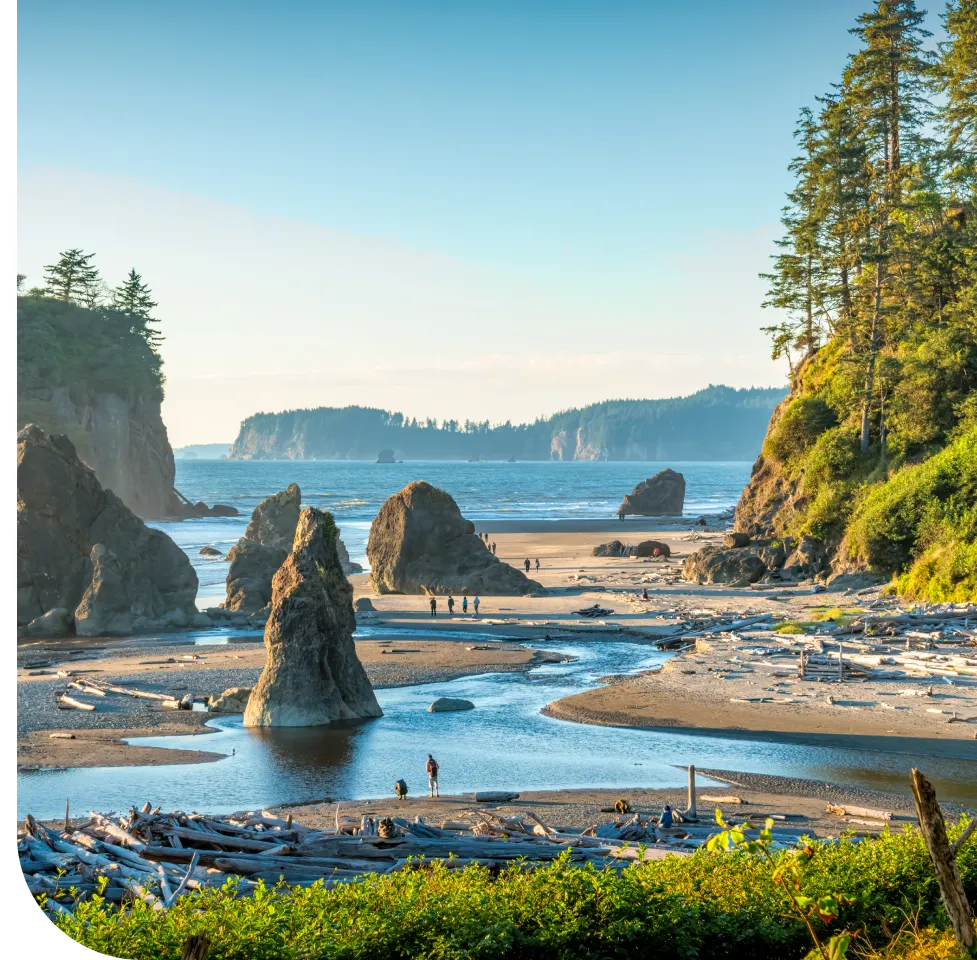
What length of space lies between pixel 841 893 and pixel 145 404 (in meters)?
157

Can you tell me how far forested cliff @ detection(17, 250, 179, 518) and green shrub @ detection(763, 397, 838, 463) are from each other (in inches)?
3309

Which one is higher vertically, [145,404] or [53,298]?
[53,298]

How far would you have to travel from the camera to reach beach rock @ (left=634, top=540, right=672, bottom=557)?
86.5 meters

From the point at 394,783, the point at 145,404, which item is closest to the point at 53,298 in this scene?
the point at 145,404

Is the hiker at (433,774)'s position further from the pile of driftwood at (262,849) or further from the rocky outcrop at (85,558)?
the rocky outcrop at (85,558)

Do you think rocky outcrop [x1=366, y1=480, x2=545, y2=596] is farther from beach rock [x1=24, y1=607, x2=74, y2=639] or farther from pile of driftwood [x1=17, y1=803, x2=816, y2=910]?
pile of driftwood [x1=17, y1=803, x2=816, y2=910]

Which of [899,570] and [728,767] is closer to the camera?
[728,767]

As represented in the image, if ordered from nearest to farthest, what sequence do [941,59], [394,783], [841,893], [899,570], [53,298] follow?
[841,893] < [394,783] < [899,570] < [941,59] < [53,298]

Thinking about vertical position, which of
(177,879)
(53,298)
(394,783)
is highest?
(53,298)

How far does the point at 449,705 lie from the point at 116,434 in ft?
387

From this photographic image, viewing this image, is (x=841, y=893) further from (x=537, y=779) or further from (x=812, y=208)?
(x=812, y=208)

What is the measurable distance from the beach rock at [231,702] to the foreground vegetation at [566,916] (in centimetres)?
2381

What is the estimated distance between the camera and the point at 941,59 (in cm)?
7006

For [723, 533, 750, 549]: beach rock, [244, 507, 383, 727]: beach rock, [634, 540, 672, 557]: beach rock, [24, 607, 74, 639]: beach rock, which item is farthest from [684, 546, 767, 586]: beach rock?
[24, 607, 74, 639]: beach rock
